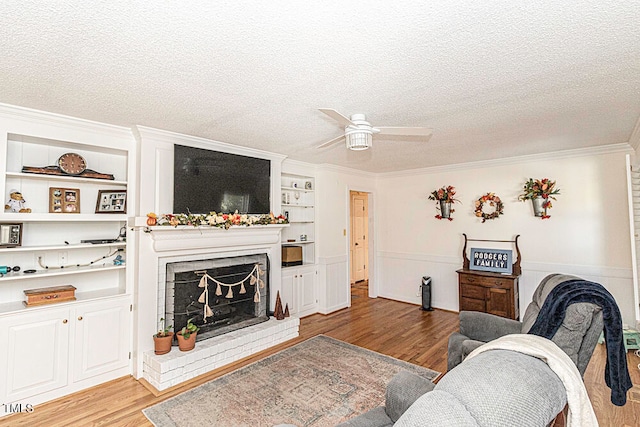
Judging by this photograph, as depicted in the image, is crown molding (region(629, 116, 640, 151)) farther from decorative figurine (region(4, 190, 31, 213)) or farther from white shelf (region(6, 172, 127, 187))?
decorative figurine (region(4, 190, 31, 213))

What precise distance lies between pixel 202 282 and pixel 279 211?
4.82 ft

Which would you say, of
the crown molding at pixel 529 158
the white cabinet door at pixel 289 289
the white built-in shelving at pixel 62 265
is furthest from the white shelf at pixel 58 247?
the crown molding at pixel 529 158

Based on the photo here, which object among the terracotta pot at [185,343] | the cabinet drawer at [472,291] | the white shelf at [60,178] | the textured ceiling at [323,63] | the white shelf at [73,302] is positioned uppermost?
the textured ceiling at [323,63]

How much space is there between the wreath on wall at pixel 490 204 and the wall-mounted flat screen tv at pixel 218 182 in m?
3.30

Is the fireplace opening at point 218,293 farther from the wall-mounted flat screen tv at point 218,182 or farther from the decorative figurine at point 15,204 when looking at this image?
the decorative figurine at point 15,204

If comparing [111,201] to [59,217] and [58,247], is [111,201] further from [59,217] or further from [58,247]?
[58,247]

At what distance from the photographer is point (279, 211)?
15.0 ft

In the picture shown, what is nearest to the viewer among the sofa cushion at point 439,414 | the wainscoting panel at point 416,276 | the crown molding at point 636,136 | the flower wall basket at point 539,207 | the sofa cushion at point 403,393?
the sofa cushion at point 439,414

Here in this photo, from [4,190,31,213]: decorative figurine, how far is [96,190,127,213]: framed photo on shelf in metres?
0.57

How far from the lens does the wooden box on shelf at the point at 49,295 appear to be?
272cm

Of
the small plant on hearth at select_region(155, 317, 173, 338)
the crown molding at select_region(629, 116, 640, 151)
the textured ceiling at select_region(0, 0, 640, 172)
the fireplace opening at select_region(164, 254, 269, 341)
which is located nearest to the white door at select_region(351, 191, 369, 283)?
the fireplace opening at select_region(164, 254, 269, 341)

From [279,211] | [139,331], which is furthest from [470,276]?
[139,331]

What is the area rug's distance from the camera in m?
2.48

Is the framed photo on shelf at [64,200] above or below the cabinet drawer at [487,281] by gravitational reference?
above
